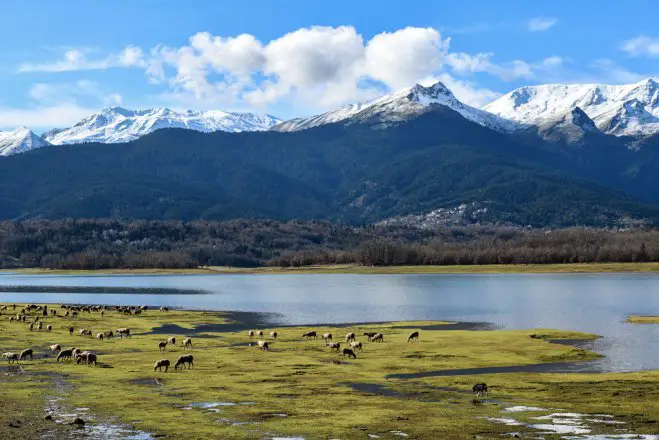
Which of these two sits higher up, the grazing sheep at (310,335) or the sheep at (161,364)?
the sheep at (161,364)

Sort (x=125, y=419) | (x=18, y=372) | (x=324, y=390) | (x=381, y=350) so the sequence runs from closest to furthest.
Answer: (x=125, y=419) < (x=324, y=390) < (x=18, y=372) < (x=381, y=350)

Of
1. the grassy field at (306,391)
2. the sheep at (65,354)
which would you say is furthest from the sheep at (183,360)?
the sheep at (65,354)

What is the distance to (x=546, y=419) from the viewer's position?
131 ft

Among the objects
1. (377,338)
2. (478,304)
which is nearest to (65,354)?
(377,338)

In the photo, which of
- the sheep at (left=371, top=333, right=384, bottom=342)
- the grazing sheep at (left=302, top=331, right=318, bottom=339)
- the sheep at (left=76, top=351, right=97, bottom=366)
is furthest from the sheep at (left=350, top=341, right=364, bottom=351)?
the sheep at (left=76, top=351, right=97, bottom=366)

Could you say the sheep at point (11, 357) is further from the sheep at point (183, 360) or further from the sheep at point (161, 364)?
the sheep at point (183, 360)

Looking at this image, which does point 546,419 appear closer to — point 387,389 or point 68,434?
point 387,389

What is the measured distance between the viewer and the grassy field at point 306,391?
38219 millimetres

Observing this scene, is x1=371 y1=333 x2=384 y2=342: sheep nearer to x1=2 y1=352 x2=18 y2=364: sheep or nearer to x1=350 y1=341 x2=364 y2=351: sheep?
x1=350 y1=341 x2=364 y2=351: sheep

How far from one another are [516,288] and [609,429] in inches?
5463

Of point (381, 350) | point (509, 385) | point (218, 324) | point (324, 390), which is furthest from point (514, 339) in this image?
point (218, 324)

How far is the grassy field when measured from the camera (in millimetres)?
38219

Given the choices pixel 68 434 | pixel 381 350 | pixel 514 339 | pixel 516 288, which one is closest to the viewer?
pixel 68 434

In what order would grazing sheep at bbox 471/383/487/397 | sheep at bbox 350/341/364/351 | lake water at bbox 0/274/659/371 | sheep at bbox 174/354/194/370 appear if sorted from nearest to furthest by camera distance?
1. grazing sheep at bbox 471/383/487/397
2. sheep at bbox 174/354/194/370
3. sheep at bbox 350/341/364/351
4. lake water at bbox 0/274/659/371
